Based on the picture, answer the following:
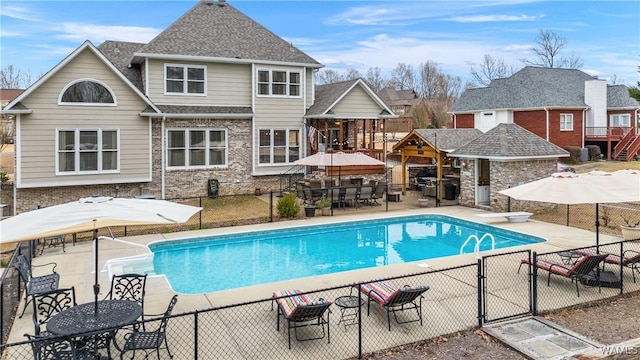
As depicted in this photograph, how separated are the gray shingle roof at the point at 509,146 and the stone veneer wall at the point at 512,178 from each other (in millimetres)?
415

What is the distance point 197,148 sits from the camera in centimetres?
2338

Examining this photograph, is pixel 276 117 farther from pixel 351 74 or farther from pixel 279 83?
pixel 351 74

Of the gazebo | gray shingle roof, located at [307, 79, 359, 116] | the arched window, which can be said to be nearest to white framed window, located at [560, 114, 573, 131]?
the gazebo

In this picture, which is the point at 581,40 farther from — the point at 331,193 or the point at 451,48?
the point at 331,193

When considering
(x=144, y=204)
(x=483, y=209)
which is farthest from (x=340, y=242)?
(x=144, y=204)

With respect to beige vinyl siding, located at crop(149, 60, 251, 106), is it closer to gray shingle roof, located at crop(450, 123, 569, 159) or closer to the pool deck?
the pool deck

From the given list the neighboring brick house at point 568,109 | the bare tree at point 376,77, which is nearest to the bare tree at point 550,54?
the neighboring brick house at point 568,109

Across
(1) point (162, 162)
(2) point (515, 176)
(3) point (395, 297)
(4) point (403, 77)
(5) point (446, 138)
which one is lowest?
(3) point (395, 297)

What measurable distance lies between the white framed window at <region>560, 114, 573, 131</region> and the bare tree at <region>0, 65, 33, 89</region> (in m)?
64.5

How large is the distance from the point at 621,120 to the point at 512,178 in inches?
1017

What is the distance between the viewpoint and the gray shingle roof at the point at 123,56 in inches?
934

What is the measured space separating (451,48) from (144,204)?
50003 millimetres

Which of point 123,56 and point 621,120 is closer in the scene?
point 123,56

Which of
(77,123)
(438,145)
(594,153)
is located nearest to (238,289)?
(77,123)
